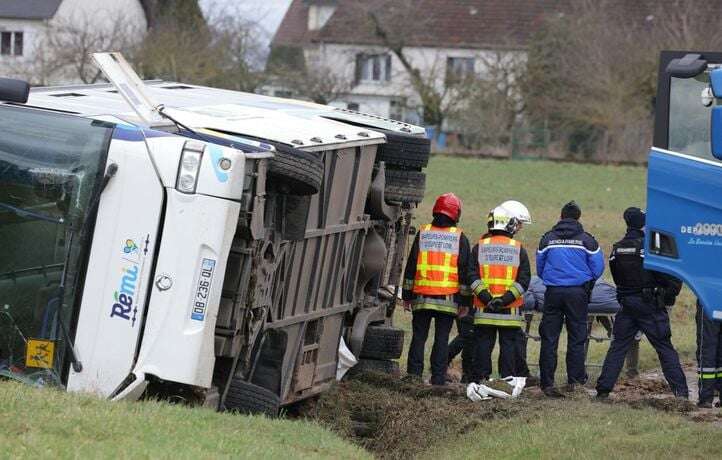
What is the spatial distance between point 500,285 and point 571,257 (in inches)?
25.5

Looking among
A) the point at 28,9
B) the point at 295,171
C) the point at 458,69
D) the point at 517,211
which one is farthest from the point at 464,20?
the point at 295,171

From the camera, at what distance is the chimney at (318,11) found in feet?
283

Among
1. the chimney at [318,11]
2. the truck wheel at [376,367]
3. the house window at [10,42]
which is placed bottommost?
the truck wheel at [376,367]

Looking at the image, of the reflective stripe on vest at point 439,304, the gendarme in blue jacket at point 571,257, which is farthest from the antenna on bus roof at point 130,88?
the gendarme in blue jacket at point 571,257

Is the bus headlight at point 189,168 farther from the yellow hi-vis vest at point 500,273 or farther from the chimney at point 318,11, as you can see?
the chimney at point 318,11

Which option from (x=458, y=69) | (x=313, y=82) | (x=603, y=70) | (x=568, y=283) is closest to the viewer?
(x=568, y=283)

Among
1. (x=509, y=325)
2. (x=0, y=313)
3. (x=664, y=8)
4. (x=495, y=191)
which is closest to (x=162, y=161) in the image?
(x=0, y=313)

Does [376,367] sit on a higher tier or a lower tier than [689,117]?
lower

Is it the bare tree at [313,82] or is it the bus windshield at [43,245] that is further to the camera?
the bare tree at [313,82]

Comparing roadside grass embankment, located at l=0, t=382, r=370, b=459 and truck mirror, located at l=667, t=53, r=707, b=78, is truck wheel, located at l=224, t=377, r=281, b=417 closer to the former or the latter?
roadside grass embankment, located at l=0, t=382, r=370, b=459

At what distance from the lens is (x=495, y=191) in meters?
35.5

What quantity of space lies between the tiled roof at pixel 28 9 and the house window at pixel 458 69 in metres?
18.9

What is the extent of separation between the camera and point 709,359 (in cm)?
1102

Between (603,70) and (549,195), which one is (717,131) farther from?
(603,70)
